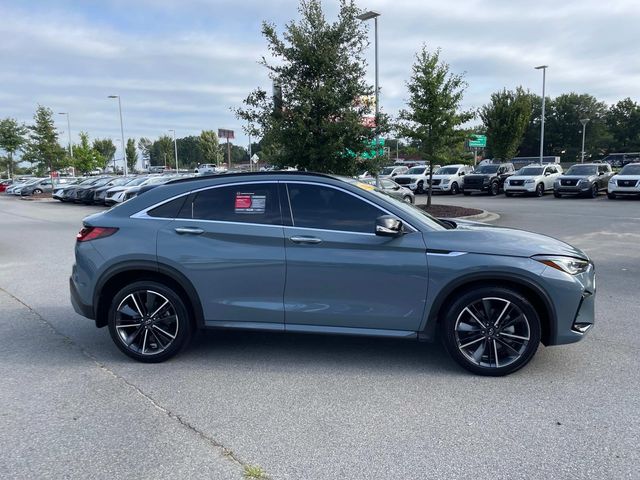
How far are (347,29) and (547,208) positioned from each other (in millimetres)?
11657

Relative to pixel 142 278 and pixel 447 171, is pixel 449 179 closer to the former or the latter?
pixel 447 171

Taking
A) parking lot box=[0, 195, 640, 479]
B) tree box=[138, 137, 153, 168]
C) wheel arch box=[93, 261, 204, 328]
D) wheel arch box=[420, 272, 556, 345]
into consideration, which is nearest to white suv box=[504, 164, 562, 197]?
parking lot box=[0, 195, 640, 479]

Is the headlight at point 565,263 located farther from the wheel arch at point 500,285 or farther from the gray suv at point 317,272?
the wheel arch at point 500,285

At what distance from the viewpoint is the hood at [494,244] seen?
4090 millimetres

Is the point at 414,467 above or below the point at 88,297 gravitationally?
below

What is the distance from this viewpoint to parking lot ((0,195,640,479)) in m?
2.99

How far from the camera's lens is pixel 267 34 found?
42.2 feet

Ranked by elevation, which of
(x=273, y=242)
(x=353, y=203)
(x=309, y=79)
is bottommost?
(x=273, y=242)

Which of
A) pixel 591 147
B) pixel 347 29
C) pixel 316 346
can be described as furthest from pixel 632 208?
pixel 591 147

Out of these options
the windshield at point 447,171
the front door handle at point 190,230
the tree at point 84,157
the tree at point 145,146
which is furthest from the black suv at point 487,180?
the tree at point 145,146

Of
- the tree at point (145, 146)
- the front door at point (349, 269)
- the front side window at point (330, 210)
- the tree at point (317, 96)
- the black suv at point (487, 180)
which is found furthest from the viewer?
the tree at point (145, 146)

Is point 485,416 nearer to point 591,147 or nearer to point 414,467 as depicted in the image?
point 414,467

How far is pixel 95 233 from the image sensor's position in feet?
15.2

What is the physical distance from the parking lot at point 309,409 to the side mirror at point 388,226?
1.18 metres
